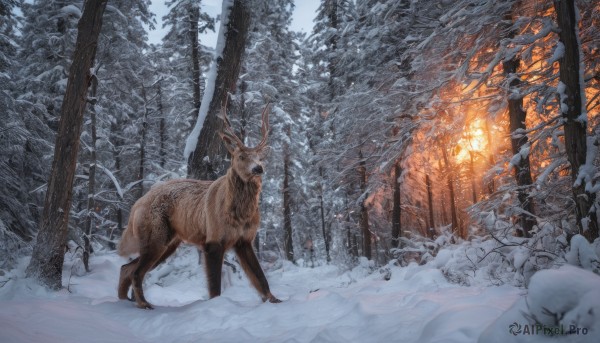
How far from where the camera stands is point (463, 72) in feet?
17.9

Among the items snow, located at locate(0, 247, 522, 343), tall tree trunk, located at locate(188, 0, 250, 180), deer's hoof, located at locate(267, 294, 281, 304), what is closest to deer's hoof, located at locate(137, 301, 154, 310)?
snow, located at locate(0, 247, 522, 343)

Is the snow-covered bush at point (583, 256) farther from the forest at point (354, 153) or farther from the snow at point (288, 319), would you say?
the snow at point (288, 319)

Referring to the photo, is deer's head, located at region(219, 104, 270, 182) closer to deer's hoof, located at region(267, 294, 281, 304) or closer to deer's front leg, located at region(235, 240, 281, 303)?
deer's front leg, located at region(235, 240, 281, 303)

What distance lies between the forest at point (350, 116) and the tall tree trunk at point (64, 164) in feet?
0.09

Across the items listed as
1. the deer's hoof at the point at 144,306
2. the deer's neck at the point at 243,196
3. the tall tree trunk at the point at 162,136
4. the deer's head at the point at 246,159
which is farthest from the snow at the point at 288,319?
the tall tree trunk at the point at 162,136

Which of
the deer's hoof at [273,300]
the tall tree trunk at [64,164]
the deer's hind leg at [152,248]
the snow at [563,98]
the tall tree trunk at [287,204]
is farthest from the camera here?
the tall tree trunk at [287,204]

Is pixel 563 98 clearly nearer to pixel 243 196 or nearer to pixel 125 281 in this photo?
pixel 243 196

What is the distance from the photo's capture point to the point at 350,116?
13.0 metres

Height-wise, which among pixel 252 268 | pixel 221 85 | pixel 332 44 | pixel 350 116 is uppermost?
pixel 332 44

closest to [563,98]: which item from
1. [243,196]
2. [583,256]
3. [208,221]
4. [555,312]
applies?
[583,256]

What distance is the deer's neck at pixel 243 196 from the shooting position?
4797 millimetres

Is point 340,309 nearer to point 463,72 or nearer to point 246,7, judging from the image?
point 463,72

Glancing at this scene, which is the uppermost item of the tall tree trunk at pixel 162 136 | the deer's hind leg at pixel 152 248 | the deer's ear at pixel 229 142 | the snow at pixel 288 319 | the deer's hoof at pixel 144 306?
the tall tree trunk at pixel 162 136

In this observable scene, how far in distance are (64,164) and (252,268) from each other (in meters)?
4.13
